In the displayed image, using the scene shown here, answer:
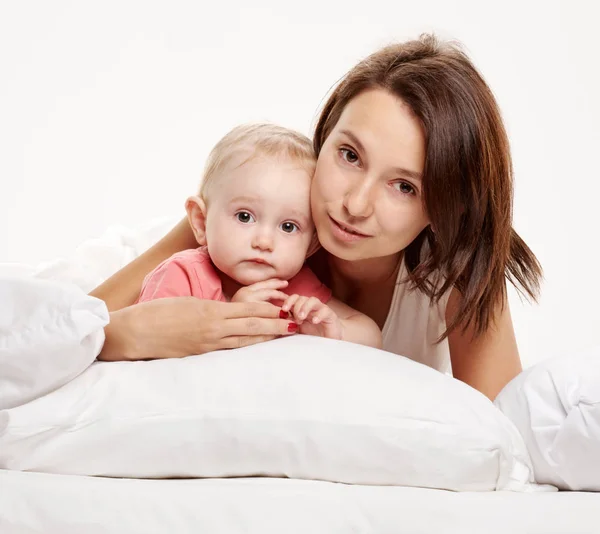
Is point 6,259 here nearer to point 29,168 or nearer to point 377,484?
point 29,168

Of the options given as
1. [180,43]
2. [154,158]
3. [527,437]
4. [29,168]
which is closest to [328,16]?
[180,43]

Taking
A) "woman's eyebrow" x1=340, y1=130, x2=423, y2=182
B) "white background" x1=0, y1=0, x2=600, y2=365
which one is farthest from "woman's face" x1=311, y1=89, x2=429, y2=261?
"white background" x1=0, y1=0, x2=600, y2=365

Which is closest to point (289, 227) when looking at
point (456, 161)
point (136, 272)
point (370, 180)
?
point (370, 180)

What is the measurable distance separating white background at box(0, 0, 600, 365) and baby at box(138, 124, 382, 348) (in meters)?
2.27

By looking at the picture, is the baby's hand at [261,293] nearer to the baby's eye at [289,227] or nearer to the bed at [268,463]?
the baby's eye at [289,227]

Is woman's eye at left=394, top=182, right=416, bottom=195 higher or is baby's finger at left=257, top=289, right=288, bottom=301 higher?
woman's eye at left=394, top=182, right=416, bottom=195

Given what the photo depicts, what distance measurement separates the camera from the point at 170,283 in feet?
6.40

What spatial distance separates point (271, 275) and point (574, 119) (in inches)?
113

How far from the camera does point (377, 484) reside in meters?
1.46

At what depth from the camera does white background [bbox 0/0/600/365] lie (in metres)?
4.28

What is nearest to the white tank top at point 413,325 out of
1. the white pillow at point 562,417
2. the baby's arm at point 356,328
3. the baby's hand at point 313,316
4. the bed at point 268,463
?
the baby's arm at point 356,328

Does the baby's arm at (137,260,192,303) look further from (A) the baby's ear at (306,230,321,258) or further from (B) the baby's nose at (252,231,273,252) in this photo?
(A) the baby's ear at (306,230,321,258)

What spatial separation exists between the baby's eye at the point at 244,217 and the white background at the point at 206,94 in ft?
7.79

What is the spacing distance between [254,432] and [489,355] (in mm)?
991
